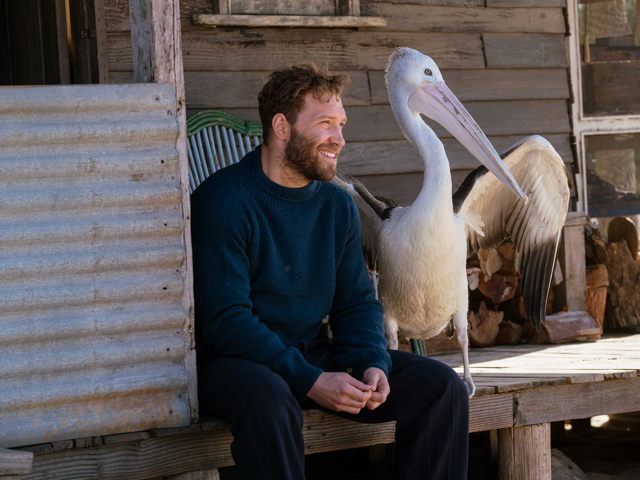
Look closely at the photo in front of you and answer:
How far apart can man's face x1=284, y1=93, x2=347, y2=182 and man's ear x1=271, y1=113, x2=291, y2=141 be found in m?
0.02

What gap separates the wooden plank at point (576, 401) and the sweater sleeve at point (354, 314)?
0.96 metres

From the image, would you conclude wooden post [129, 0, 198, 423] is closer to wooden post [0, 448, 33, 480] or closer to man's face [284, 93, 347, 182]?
man's face [284, 93, 347, 182]

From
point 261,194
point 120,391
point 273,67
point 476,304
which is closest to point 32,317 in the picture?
point 120,391

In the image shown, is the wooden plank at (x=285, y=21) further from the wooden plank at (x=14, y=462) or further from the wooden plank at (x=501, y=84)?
the wooden plank at (x=14, y=462)

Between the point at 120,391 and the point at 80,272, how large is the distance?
38 centimetres

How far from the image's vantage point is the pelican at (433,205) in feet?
10.5

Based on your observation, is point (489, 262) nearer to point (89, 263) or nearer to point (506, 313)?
point (506, 313)

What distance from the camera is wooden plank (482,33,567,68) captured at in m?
4.80

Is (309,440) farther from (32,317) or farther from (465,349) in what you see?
(32,317)

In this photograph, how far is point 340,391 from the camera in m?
2.40

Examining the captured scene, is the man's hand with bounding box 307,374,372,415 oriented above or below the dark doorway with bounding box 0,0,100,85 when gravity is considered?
below

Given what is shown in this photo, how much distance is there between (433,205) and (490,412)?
3.00ft

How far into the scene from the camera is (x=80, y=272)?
234cm

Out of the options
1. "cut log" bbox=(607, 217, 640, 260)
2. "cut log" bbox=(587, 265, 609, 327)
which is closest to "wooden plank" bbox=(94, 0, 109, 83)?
"cut log" bbox=(587, 265, 609, 327)
